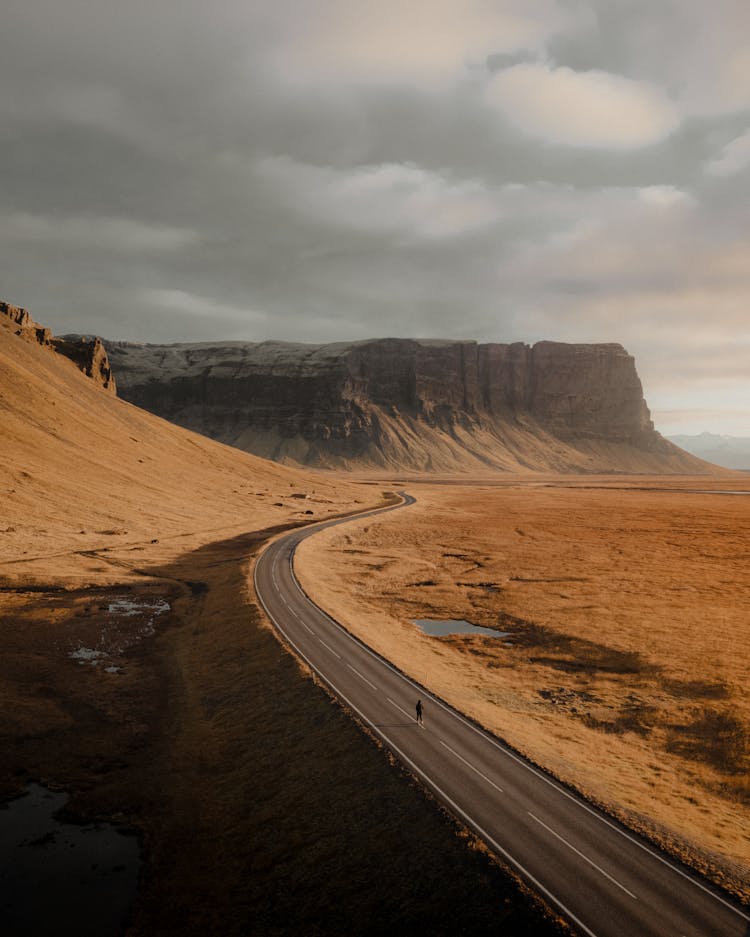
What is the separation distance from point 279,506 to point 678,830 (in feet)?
396

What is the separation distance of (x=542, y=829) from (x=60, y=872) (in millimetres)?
18181

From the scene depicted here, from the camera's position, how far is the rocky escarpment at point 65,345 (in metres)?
161

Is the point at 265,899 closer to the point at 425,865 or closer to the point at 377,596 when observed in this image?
the point at 425,865

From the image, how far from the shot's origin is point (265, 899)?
20.7m

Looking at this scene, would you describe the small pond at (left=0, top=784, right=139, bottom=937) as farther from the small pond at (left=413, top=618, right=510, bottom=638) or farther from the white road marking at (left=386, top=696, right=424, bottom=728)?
the small pond at (left=413, top=618, right=510, bottom=638)

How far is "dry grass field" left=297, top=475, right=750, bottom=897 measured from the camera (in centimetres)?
2750

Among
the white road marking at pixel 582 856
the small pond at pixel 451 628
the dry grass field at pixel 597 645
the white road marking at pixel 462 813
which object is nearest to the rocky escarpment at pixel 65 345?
the dry grass field at pixel 597 645

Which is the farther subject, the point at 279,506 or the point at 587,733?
the point at 279,506

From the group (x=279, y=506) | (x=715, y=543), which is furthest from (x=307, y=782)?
(x=279, y=506)

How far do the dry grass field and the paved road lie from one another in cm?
139

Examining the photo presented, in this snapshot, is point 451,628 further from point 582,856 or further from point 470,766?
point 582,856

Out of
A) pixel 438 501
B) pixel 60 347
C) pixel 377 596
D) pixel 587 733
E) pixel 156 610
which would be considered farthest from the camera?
pixel 60 347

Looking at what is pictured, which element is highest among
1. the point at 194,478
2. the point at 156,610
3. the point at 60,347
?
the point at 60,347

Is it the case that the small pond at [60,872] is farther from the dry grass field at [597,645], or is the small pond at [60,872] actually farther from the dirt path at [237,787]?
the dry grass field at [597,645]
